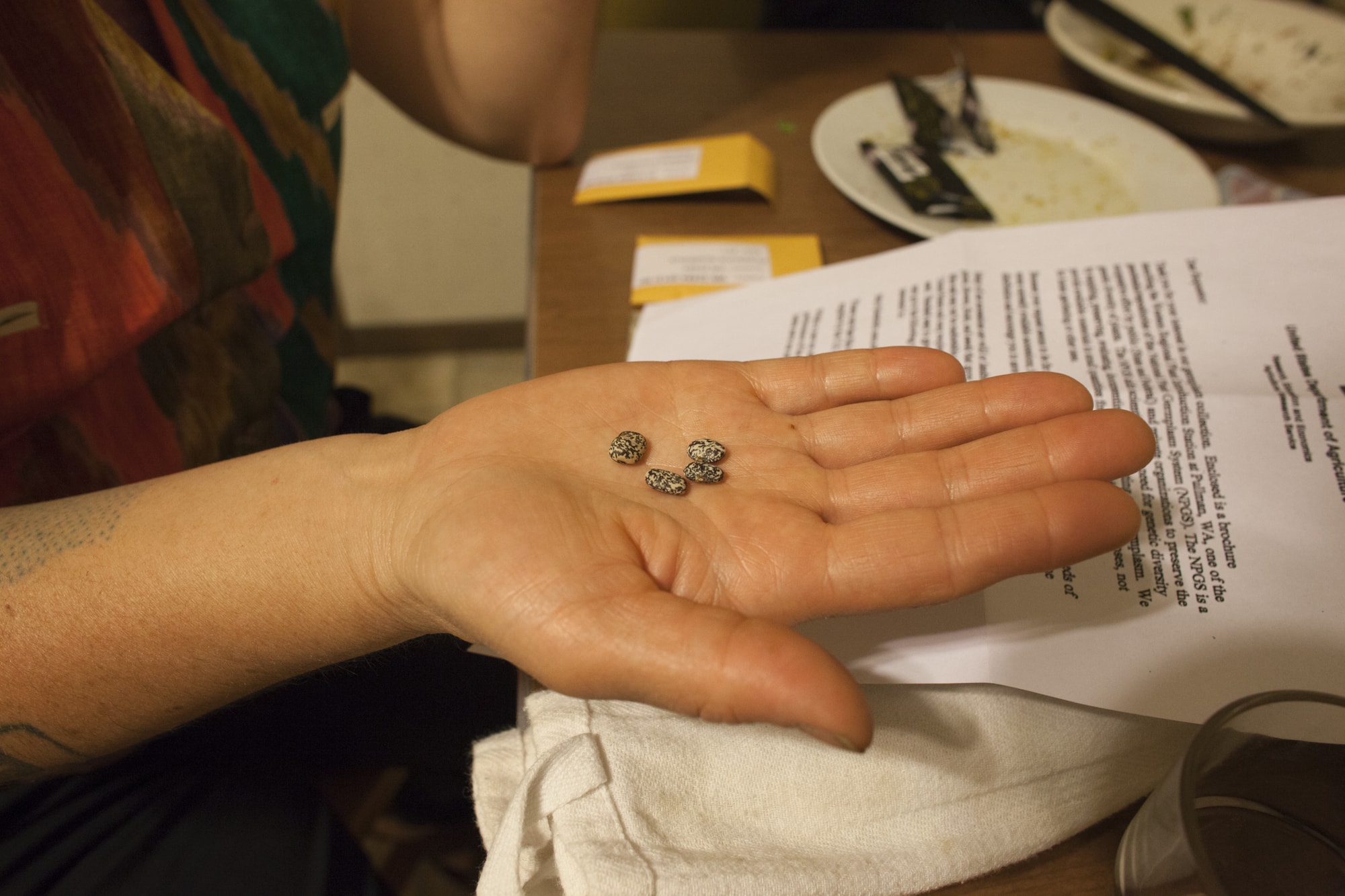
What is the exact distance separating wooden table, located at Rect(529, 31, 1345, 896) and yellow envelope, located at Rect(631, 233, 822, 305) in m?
0.03

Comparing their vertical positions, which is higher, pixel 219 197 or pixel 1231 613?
pixel 219 197

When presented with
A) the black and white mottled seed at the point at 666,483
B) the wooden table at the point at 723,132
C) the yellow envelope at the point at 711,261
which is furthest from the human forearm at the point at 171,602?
the yellow envelope at the point at 711,261

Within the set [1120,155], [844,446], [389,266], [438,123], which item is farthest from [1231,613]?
[389,266]

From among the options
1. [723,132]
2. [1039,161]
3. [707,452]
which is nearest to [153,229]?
[707,452]

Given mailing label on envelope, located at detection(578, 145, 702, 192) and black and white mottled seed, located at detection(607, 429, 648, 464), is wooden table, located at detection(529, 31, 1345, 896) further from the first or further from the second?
black and white mottled seed, located at detection(607, 429, 648, 464)

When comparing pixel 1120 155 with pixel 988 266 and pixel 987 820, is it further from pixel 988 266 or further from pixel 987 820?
pixel 987 820

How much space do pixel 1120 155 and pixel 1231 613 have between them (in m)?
1.02

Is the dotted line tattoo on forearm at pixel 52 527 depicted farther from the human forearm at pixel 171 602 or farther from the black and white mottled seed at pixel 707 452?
the black and white mottled seed at pixel 707 452

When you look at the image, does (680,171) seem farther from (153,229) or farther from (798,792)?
(798,792)

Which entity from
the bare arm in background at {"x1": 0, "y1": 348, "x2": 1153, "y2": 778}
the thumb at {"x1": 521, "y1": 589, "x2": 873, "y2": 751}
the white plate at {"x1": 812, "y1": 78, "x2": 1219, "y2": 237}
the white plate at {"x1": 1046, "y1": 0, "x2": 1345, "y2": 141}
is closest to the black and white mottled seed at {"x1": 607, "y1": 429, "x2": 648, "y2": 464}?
the bare arm in background at {"x1": 0, "y1": 348, "x2": 1153, "y2": 778}

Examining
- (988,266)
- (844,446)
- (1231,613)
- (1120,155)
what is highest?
(1120,155)

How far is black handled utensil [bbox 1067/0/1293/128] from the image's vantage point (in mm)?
1311

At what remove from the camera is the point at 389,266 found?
2.95 metres

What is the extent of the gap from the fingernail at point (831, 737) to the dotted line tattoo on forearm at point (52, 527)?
A: 70cm
